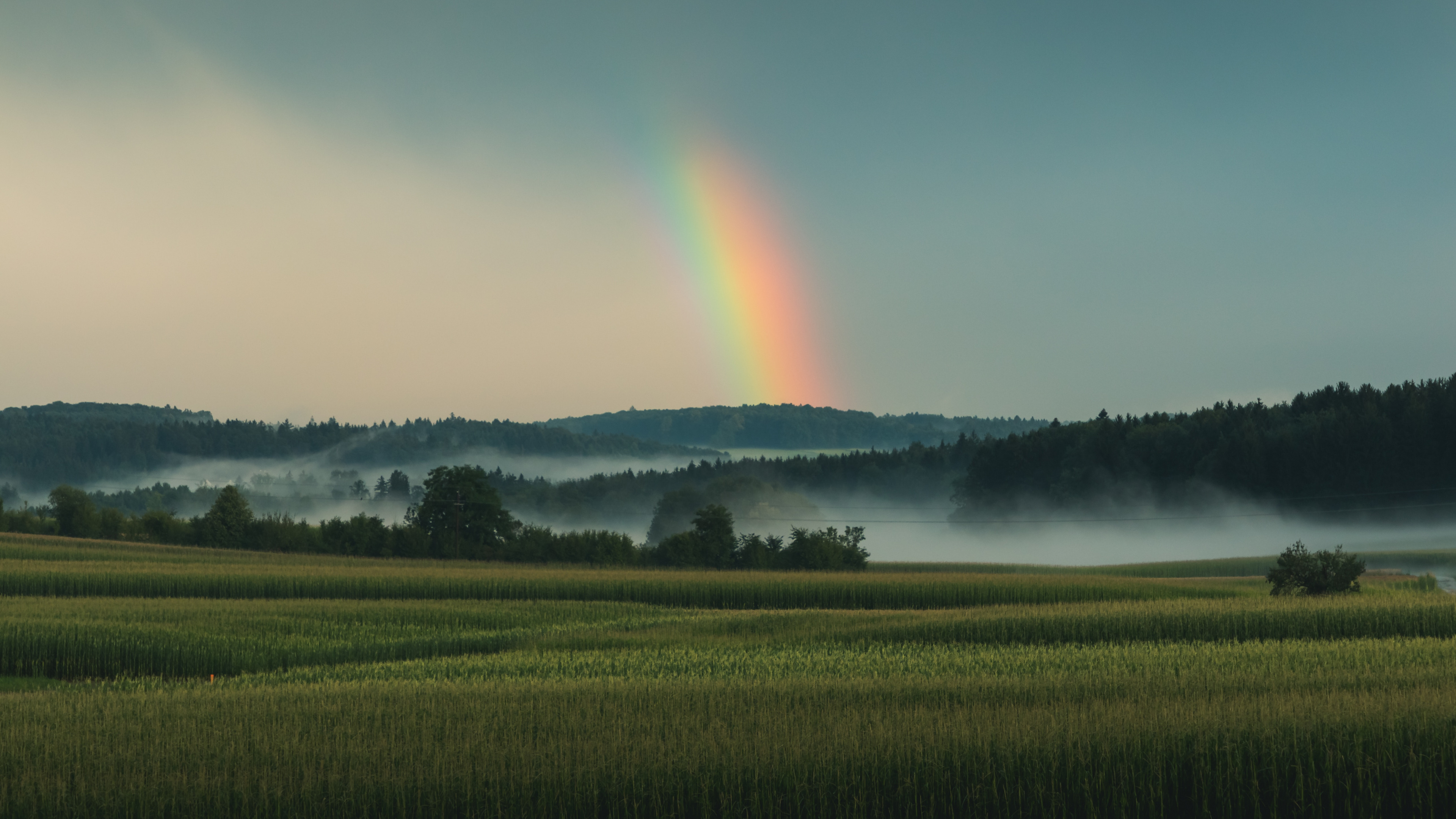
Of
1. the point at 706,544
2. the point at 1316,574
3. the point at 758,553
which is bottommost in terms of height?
the point at 758,553

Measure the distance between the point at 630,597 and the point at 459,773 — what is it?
1774 inches

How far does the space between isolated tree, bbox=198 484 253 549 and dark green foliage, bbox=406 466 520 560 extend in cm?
1584

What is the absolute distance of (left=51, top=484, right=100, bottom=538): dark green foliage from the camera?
104 m

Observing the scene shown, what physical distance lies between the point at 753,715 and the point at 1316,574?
3511 cm

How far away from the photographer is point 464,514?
306ft

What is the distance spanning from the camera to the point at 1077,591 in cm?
5403

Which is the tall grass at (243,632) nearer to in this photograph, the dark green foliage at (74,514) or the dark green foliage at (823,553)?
the dark green foliage at (823,553)

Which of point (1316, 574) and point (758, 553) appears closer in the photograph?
point (1316, 574)

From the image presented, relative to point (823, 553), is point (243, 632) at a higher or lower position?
higher

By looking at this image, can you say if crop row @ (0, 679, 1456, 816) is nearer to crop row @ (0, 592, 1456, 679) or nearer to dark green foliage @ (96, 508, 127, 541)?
crop row @ (0, 592, 1456, 679)

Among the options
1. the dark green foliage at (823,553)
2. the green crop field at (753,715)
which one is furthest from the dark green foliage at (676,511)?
the green crop field at (753,715)

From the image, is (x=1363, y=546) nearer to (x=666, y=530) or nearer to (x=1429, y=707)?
(x=666, y=530)

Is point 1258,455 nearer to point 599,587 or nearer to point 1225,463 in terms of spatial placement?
point 1225,463

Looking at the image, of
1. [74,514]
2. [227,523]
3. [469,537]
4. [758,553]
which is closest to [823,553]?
[758,553]
